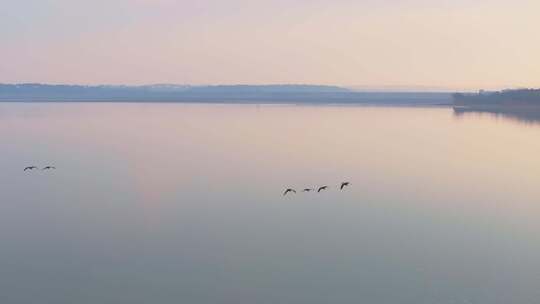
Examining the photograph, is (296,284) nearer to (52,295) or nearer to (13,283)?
(52,295)

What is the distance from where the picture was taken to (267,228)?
10.5 metres

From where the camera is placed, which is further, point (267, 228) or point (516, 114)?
point (516, 114)

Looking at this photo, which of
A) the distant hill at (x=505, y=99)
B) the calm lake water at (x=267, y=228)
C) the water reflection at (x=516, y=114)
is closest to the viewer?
the calm lake water at (x=267, y=228)

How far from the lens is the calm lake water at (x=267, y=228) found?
7777mm

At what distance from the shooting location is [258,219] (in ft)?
36.6

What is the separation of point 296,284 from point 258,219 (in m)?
3.35

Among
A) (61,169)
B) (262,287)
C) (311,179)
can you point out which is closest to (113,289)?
(262,287)

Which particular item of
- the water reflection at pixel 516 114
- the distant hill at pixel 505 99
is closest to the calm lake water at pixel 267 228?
the water reflection at pixel 516 114

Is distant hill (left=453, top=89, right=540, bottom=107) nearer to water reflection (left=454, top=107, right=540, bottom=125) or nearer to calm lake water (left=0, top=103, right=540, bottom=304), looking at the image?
water reflection (left=454, top=107, right=540, bottom=125)

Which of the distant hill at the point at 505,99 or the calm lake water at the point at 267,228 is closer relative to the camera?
the calm lake water at the point at 267,228

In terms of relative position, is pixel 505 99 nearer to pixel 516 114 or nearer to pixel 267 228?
pixel 516 114

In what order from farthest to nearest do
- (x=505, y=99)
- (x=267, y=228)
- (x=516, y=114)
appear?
(x=505, y=99), (x=516, y=114), (x=267, y=228)

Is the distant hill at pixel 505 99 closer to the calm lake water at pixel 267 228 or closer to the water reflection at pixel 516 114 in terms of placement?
the water reflection at pixel 516 114

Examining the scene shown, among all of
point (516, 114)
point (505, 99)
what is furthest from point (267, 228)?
point (505, 99)
